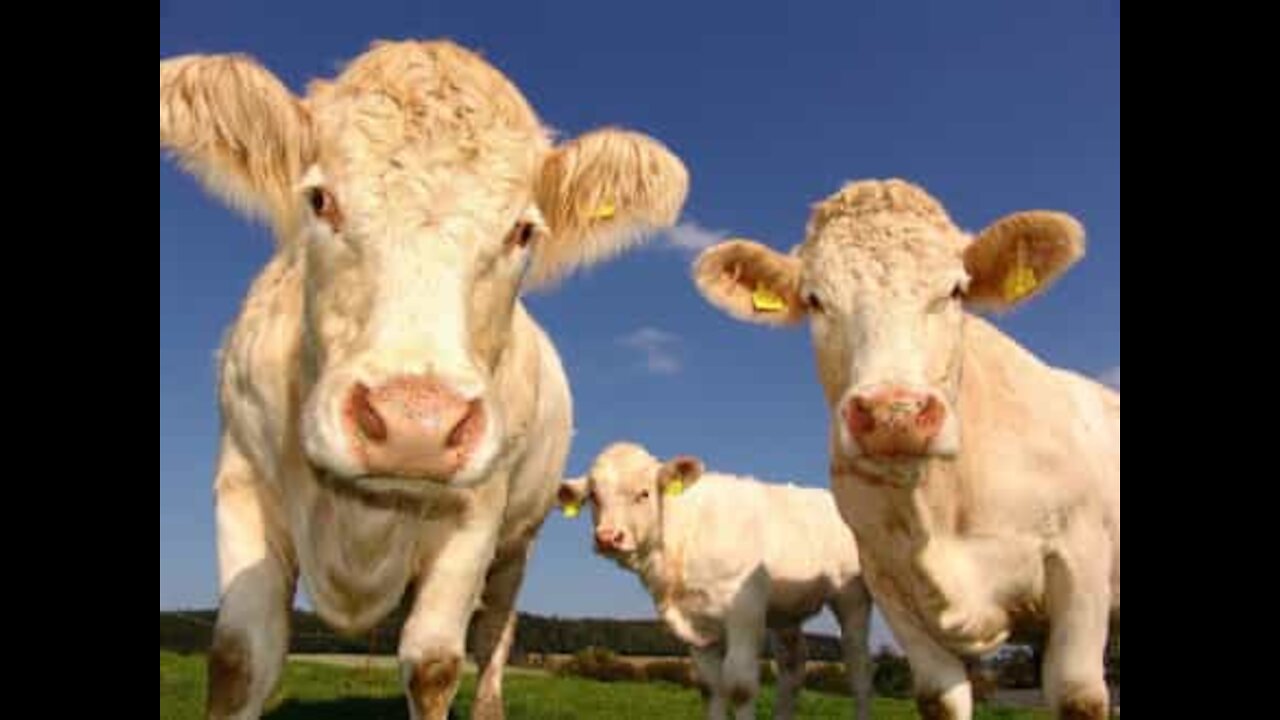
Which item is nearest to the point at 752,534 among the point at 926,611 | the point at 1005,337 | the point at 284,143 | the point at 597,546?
the point at 597,546

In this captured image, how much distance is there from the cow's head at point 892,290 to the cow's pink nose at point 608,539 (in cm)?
581

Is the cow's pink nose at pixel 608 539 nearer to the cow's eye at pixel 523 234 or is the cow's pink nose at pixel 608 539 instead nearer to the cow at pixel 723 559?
the cow at pixel 723 559

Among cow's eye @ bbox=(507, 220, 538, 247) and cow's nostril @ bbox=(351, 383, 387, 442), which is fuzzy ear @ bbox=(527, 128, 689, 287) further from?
cow's nostril @ bbox=(351, 383, 387, 442)

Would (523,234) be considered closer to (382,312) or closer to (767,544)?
(382,312)

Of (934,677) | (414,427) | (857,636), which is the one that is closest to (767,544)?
(857,636)

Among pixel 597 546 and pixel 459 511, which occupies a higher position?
pixel 459 511

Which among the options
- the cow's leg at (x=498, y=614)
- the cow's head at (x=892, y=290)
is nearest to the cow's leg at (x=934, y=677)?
the cow's head at (x=892, y=290)

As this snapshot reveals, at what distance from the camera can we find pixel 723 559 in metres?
12.1

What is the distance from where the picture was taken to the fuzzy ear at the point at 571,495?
12570 millimetres
